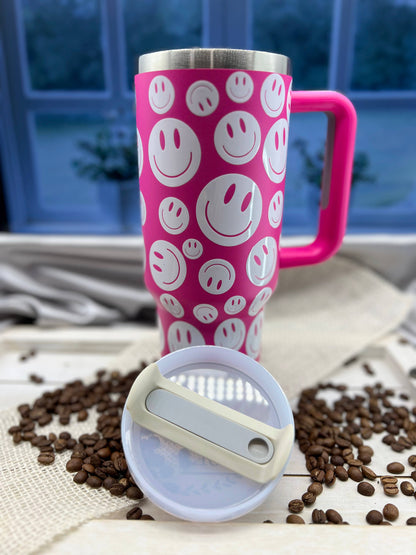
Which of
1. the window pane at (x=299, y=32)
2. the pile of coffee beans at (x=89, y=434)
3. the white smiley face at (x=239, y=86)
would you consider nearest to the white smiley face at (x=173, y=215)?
the white smiley face at (x=239, y=86)

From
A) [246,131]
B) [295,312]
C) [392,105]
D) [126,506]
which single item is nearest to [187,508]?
[126,506]

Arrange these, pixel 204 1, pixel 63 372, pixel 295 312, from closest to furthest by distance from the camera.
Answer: pixel 63 372 < pixel 295 312 < pixel 204 1

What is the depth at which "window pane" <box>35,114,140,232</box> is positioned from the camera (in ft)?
3.68

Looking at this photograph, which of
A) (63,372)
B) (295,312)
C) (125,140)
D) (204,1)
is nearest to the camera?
(63,372)

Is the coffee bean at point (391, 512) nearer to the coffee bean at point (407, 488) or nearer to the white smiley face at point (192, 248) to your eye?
the coffee bean at point (407, 488)

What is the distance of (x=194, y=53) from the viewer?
41 cm

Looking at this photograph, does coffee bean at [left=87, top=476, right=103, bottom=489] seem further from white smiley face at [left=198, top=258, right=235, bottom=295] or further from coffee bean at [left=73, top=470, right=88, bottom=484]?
white smiley face at [left=198, top=258, right=235, bottom=295]

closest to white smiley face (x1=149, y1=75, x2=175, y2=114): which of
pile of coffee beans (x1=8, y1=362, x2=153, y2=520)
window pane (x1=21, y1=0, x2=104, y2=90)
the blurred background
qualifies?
pile of coffee beans (x1=8, y1=362, x2=153, y2=520)

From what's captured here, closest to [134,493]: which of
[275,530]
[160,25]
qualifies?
[275,530]

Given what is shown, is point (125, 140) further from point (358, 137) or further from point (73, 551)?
point (73, 551)

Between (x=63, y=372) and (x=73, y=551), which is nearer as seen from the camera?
(x=73, y=551)

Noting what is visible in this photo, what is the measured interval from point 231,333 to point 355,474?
0.67ft

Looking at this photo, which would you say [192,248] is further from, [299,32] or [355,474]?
[299,32]

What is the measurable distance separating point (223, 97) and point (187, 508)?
38 centimetres
